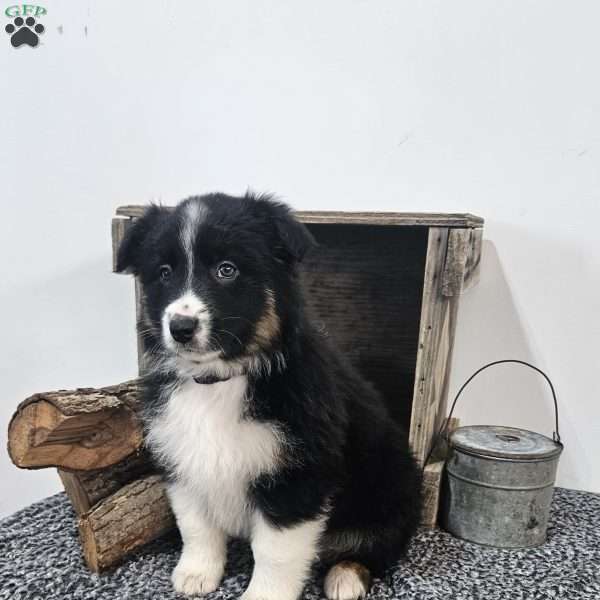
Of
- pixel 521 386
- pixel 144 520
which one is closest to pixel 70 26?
pixel 144 520

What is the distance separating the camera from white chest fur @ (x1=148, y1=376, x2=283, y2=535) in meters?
1.69

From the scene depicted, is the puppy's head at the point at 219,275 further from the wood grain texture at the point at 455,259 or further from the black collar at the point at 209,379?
the wood grain texture at the point at 455,259

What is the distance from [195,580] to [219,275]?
3.17ft

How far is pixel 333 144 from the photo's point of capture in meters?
2.98

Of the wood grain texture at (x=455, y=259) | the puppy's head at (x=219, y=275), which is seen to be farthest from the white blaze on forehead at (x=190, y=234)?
the wood grain texture at (x=455, y=259)

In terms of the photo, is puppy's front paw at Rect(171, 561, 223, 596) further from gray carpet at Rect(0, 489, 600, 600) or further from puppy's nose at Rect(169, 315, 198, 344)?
puppy's nose at Rect(169, 315, 198, 344)

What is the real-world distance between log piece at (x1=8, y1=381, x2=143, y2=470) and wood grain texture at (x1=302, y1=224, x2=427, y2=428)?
1.19 meters

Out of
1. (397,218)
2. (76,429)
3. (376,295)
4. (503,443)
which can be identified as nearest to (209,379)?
(76,429)

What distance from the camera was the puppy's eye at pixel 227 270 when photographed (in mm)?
1600

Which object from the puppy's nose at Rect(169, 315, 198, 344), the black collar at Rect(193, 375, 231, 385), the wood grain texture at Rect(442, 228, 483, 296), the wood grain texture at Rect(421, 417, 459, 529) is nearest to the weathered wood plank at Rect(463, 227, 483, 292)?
the wood grain texture at Rect(442, 228, 483, 296)

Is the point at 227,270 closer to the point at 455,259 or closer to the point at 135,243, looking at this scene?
the point at 135,243

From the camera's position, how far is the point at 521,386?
9.60 ft

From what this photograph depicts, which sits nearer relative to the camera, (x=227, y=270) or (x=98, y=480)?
(x=227, y=270)

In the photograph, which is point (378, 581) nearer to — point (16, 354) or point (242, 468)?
point (242, 468)
